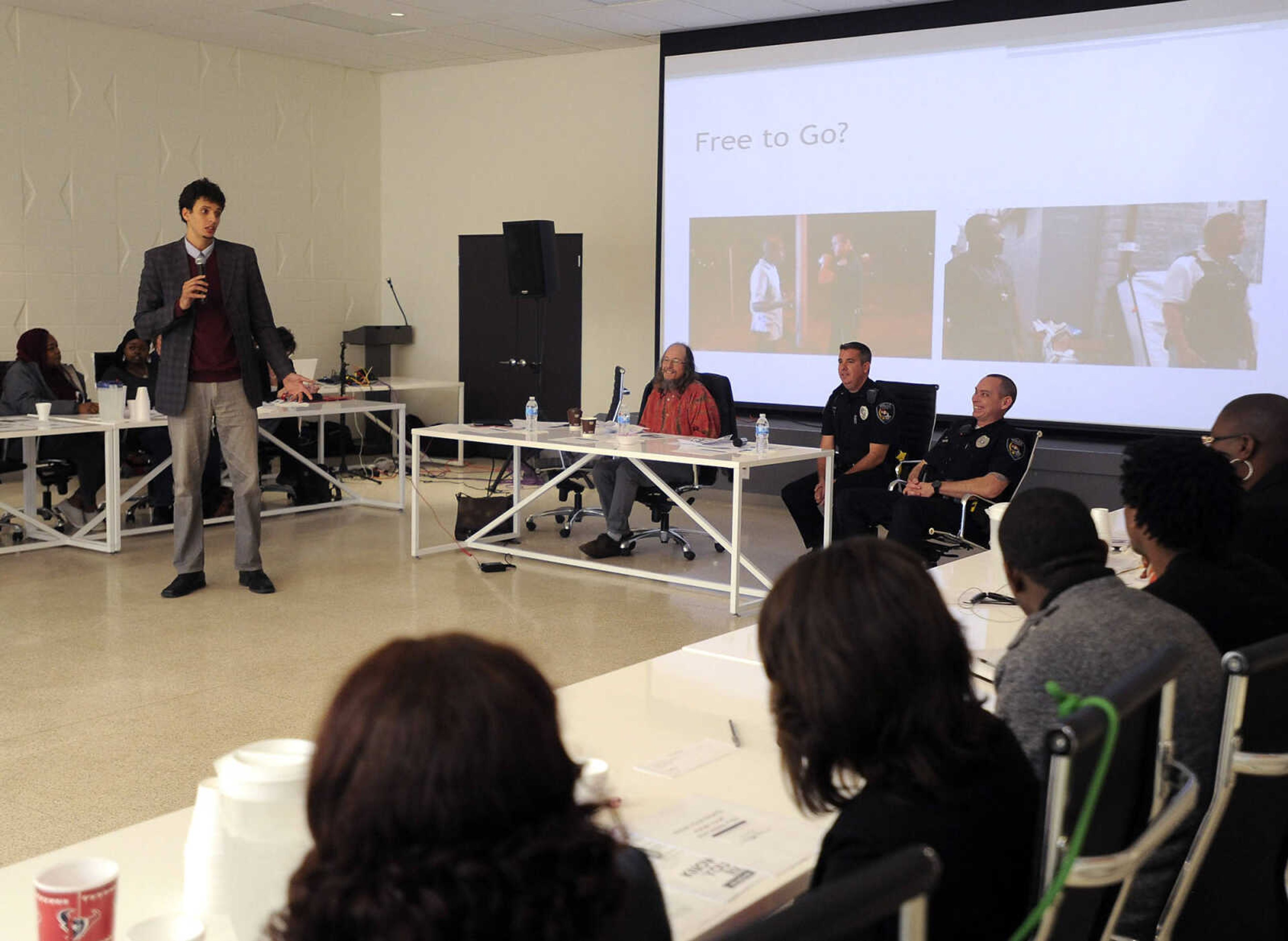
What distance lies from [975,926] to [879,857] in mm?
116

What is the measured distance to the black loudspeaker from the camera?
952cm

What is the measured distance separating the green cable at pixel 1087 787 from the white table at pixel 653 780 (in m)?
0.31

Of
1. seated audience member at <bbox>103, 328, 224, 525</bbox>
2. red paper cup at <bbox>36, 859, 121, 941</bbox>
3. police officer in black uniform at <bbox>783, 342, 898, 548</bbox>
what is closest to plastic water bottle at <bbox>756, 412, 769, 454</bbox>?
police officer in black uniform at <bbox>783, 342, 898, 548</bbox>

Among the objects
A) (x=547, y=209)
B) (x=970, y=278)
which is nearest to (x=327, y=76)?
(x=547, y=209)

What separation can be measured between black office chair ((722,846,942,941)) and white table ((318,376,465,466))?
25.3 feet

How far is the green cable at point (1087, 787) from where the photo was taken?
1.10 m

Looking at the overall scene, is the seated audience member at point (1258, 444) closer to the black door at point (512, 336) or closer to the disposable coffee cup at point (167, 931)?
the disposable coffee cup at point (167, 931)

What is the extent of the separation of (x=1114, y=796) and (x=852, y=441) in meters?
5.32

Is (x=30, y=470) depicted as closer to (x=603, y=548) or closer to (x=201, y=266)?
(x=201, y=266)

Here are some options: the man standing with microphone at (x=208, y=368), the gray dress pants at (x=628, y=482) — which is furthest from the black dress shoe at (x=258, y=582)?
the gray dress pants at (x=628, y=482)

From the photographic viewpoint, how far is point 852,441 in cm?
649

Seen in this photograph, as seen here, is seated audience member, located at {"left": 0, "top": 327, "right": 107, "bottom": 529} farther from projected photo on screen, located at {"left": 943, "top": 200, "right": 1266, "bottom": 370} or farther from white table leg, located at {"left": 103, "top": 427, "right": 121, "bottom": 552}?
projected photo on screen, located at {"left": 943, "top": 200, "right": 1266, "bottom": 370}

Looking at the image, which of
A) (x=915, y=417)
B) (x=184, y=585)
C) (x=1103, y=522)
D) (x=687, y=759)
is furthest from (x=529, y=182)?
(x=687, y=759)

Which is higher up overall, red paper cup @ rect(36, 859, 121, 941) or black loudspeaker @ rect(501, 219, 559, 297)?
black loudspeaker @ rect(501, 219, 559, 297)
